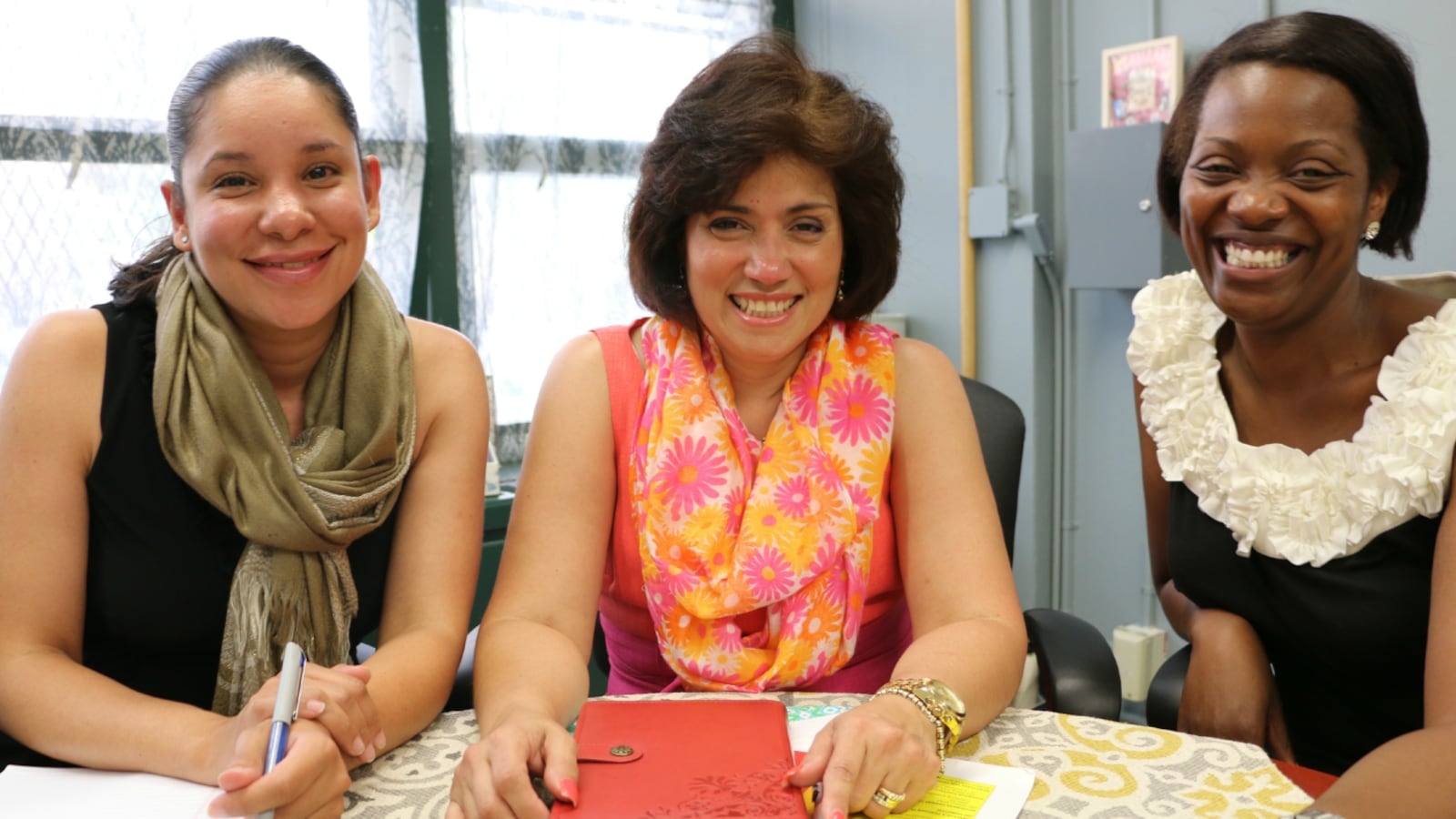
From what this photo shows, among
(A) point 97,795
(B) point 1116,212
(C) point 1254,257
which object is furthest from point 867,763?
(B) point 1116,212

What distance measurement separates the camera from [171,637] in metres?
1.42

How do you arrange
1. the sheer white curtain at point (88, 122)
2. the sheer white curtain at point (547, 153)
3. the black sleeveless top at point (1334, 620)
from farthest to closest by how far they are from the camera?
the sheer white curtain at point (547, 153)
the sheer white curtain at point (88, 122)
the black sleeveless top at point (1334, 620)

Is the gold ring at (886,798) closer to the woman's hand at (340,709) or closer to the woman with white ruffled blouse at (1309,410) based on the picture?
the woman's hand at (340,709)

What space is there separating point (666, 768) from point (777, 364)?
73 cm

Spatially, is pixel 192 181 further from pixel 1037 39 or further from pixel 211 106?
pixel 1037 39

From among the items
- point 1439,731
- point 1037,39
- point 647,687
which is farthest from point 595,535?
point 1037,39

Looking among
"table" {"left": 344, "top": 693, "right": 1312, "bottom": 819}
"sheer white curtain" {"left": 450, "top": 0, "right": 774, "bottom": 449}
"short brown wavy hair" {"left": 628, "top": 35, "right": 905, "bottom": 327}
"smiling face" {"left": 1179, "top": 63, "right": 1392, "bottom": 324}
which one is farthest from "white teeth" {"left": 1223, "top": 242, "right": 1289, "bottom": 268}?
"sheer white curtain" {"left": 450, "top": 0, "right": 774, "bottom": 449}

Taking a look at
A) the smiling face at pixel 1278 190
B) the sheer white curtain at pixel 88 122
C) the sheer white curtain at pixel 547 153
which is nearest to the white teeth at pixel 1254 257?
the smiling face at pixel 1278 190

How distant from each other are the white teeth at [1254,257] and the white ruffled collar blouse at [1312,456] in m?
0.17

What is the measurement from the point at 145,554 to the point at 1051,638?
1177 mm

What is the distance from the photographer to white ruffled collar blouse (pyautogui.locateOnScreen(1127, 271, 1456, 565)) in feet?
4.54

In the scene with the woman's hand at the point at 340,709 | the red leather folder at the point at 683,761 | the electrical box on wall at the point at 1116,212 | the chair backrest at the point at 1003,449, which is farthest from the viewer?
the electrical box on wall at the point at 1116,212

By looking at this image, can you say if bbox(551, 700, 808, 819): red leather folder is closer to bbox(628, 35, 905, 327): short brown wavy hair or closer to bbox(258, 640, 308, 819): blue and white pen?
bbox(258, 640, 308, 819): blue and white pen

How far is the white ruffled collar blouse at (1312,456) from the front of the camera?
1.38 m
